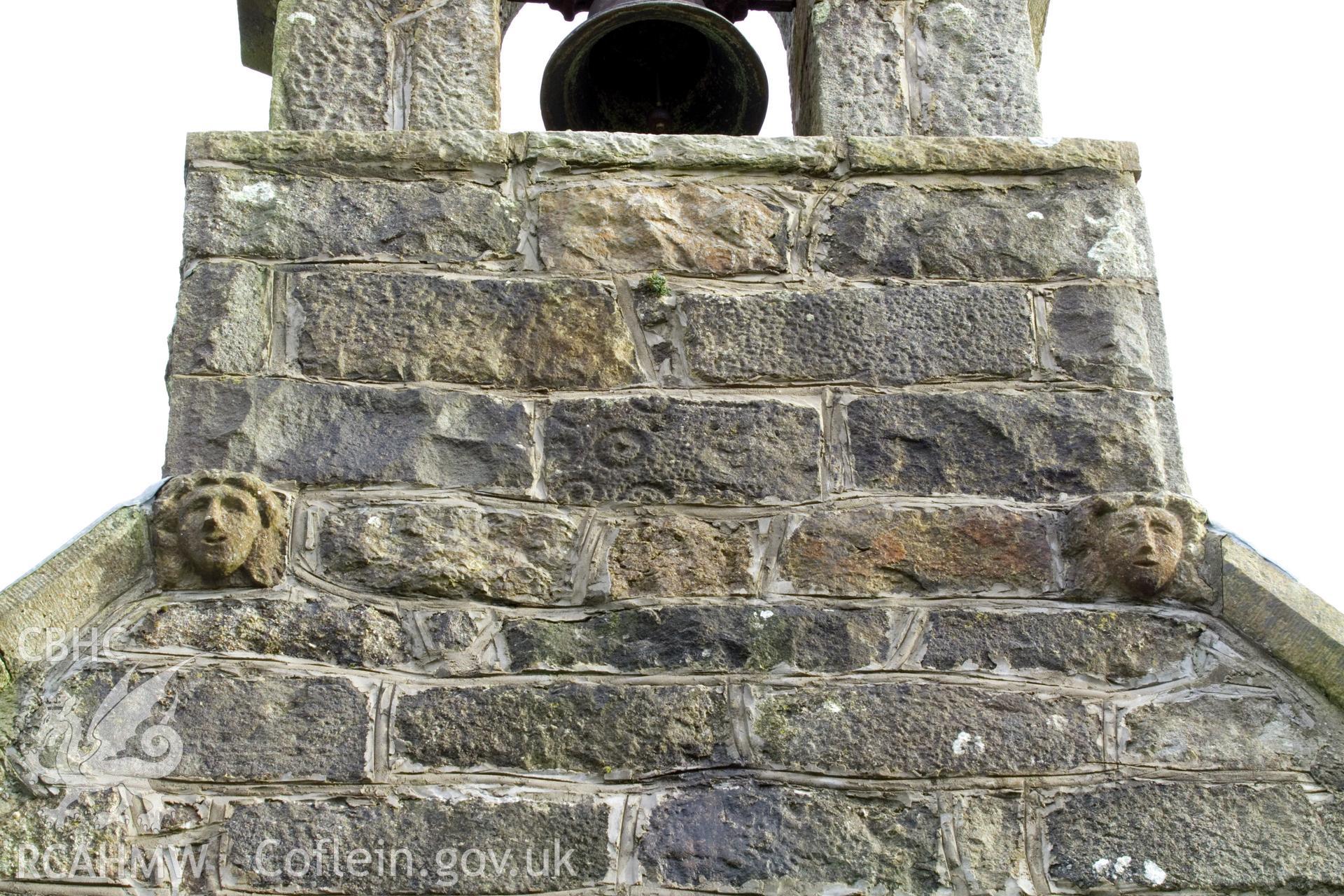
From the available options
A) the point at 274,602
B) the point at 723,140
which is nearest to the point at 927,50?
the point at 723,140

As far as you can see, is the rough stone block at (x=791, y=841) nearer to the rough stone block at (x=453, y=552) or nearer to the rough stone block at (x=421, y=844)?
the rough stone block at (x=421, y=844)

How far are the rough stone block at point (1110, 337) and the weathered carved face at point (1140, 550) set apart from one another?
1.06ft

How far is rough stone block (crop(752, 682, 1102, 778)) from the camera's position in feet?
8.68

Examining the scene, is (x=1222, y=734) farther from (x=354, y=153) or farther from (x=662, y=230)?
(x=354, y=153)

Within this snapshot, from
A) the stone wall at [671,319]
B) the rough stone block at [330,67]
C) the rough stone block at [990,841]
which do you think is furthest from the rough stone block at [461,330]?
the rough stone block at [990,841]

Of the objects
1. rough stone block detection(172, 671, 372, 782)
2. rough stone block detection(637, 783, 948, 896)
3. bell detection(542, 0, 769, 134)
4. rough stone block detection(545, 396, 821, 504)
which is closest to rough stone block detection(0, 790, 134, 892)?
rough stone block detection(172, 671, 372, 782)

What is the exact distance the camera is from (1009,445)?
3010 mm

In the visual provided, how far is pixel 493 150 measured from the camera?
10.7ft

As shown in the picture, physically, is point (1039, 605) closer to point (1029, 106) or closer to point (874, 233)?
point (874, 233)

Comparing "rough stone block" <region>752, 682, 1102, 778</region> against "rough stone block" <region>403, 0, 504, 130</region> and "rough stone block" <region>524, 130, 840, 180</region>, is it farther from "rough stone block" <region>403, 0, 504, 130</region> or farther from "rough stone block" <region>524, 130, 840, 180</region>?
"rough stone block" <region>403, 0, 504, 130</region>

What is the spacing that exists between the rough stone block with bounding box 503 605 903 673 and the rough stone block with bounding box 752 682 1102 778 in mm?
66

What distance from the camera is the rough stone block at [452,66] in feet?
11.1

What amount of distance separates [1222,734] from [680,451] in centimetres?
102

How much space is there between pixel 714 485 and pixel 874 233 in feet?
2.08
